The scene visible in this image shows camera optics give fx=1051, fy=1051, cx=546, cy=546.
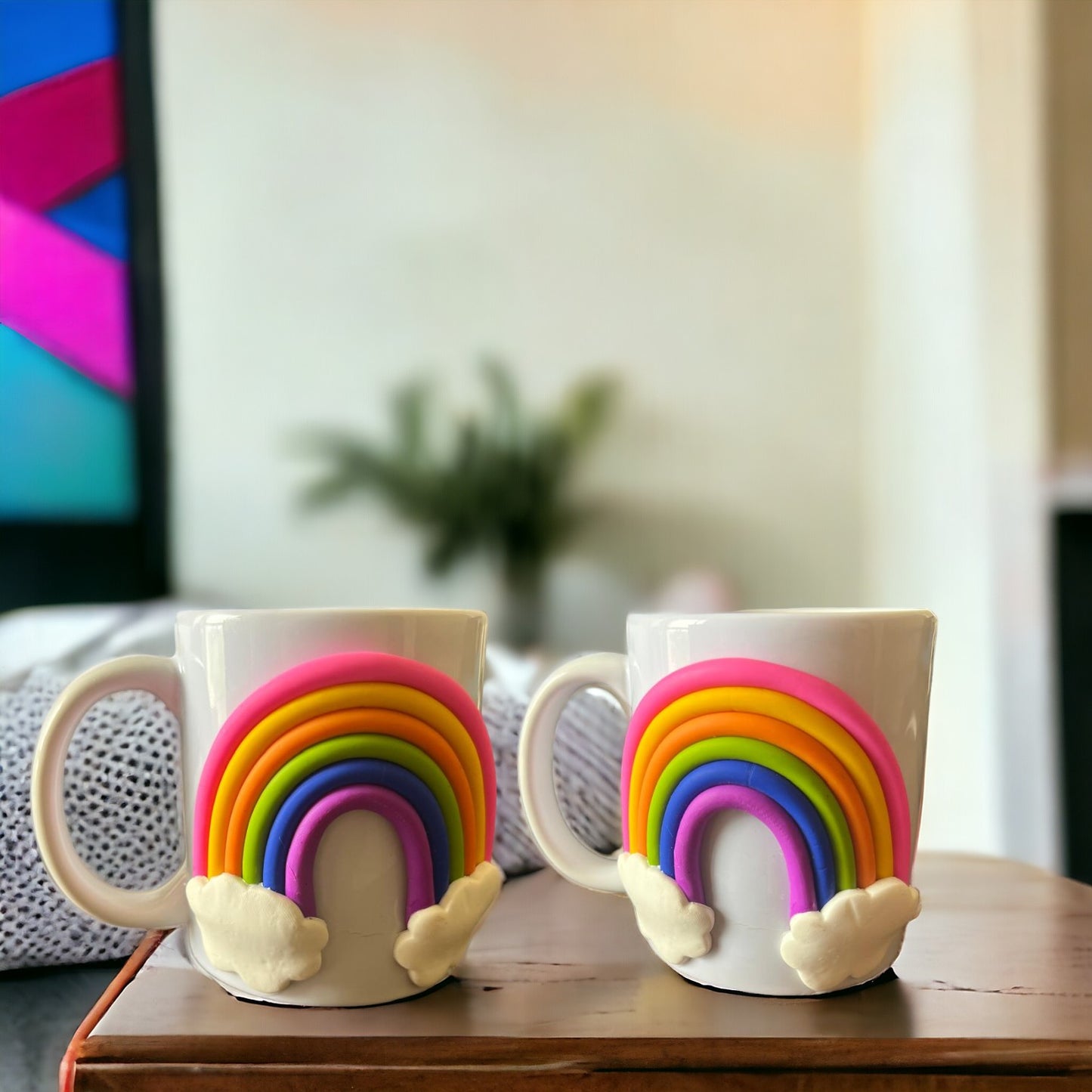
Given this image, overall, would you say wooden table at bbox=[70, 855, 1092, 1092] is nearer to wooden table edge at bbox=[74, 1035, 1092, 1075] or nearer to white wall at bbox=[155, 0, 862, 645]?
wooden table edge at bbox=[74, 1035, 1092, 1075]

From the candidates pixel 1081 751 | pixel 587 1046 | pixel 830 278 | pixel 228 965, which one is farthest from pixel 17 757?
pixel 830 278

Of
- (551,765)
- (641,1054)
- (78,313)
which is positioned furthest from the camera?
(78,313)

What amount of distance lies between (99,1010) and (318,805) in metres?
0.08

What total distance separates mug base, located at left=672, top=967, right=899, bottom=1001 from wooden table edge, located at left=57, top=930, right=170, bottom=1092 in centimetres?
18

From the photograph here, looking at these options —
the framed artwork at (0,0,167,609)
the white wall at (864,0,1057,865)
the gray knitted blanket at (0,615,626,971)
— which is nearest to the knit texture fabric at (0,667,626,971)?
the gray knitted blanket at (0,615,626,971)

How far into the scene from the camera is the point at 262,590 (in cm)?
118

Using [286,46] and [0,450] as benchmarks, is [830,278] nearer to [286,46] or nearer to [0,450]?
[286,46]

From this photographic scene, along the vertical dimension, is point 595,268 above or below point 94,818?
above

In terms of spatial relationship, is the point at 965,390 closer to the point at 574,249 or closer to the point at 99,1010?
the point at 574,249

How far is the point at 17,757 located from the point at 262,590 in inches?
29.8

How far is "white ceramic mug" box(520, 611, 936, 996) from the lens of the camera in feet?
1.05

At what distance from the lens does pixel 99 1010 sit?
31 centimetres

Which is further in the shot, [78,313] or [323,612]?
[78,313]

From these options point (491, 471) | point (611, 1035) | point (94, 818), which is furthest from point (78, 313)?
point (611, 1035)
